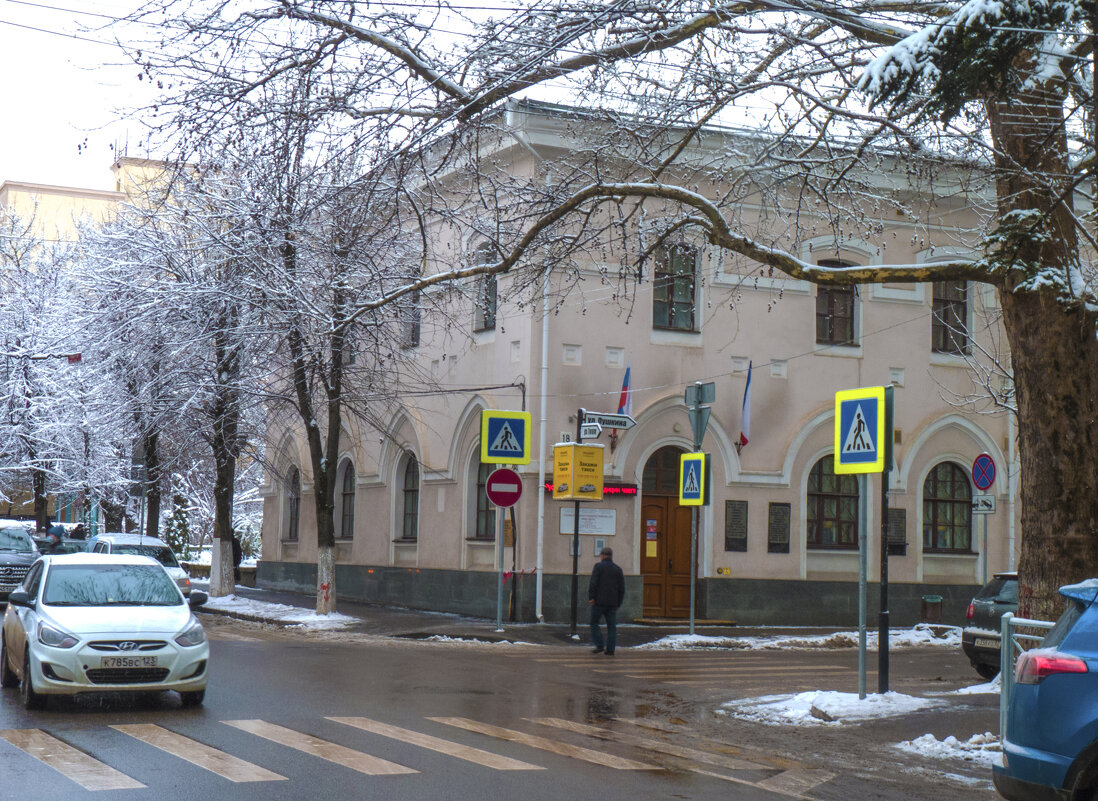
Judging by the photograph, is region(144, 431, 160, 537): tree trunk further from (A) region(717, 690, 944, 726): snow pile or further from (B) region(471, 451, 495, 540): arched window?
(A) region(717, 690, 944, 726): snow pile

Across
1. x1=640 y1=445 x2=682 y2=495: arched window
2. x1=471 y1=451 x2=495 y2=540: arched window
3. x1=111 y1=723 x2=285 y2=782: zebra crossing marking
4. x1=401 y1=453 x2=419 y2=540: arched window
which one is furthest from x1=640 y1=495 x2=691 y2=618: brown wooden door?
x1=111 y1=723 x2=285 y2=782: zebra crossing marking

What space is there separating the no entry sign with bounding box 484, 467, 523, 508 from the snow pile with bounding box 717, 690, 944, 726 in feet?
27.8

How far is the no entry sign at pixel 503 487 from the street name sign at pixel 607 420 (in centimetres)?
198

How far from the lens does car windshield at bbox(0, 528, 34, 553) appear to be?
2907cm

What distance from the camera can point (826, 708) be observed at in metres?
13.0

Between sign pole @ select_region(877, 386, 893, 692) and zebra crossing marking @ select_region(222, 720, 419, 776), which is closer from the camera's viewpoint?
zebra crossing marking @ select_region(222, 720, 419, 776)

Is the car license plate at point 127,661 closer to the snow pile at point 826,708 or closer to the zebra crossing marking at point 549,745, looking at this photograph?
the zebra crossing marking at point 549,745

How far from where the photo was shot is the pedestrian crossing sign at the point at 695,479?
21.5 meters

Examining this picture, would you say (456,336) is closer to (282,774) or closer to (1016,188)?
(1016,188)

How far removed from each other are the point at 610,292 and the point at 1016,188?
13685mm

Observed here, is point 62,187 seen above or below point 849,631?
above

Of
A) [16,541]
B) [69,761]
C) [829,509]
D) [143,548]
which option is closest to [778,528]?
[829,509]

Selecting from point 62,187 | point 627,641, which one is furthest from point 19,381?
point 62,187

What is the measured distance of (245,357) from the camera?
90.4 ft
